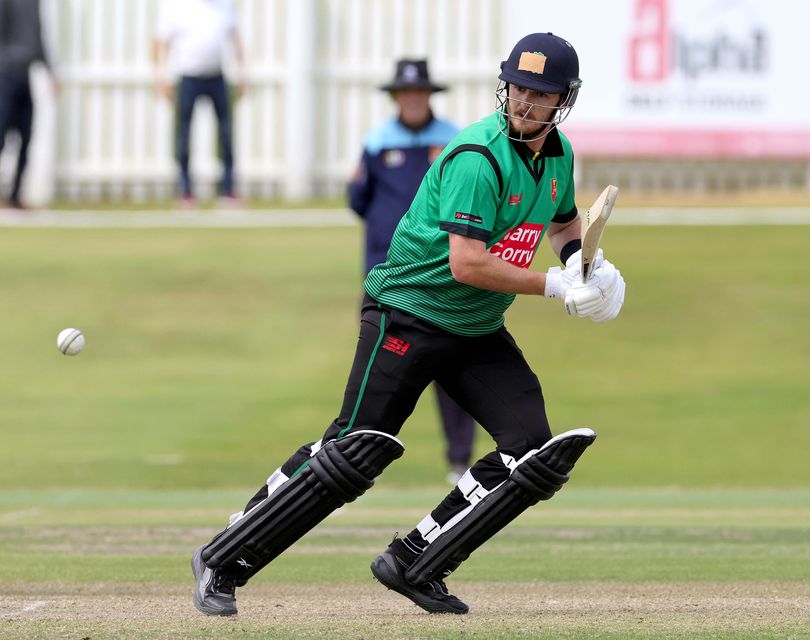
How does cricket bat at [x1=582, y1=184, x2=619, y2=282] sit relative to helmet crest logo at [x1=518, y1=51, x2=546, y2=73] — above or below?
below

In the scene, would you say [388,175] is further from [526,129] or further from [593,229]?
[593,229]

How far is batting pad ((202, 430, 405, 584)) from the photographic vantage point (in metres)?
5.69

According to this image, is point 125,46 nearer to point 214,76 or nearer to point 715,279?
point 214,76

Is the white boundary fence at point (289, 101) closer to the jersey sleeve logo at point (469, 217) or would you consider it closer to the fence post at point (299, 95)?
the fence post at point (299, 95)

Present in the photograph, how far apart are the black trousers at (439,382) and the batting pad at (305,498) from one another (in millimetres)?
74

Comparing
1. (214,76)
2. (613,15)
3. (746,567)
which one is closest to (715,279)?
(613,15)

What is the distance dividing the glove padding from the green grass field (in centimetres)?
97

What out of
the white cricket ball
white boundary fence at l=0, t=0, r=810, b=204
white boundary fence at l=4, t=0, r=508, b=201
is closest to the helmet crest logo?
the white cricket ball

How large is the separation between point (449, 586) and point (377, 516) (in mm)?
2718

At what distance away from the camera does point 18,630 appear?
5.23m

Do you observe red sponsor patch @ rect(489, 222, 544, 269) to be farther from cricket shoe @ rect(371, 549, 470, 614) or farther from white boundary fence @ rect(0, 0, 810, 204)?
white boundary fence @ rect(0, 0, 810, 204)

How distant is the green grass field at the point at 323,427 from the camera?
235 inches

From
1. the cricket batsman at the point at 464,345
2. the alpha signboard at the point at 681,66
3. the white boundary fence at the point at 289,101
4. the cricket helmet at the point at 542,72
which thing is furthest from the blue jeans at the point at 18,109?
the cricket helmet at the point at 542,72

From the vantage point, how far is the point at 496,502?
5.82 meters
